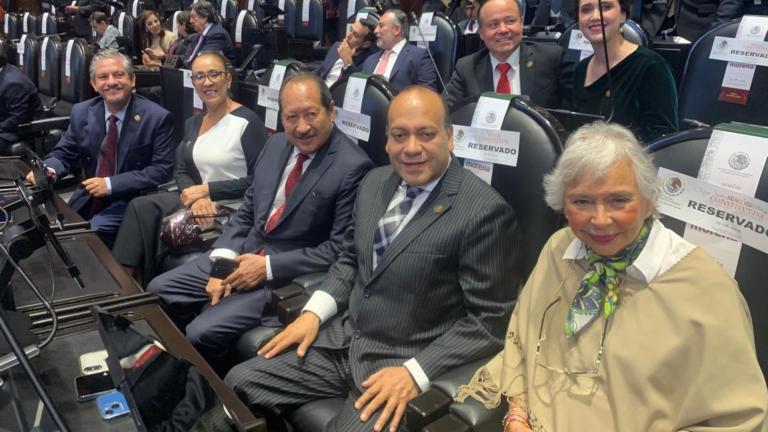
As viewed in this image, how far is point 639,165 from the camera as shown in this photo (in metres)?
1.15

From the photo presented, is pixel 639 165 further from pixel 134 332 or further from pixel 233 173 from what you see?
pixel 233 173

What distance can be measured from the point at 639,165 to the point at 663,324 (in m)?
0.30

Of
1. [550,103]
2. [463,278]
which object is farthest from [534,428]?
[550,103]

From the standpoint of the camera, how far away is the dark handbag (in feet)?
7.92

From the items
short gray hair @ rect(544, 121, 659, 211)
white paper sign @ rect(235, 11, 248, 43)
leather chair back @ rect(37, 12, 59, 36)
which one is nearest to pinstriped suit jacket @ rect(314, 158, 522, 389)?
short gray hair @ rect(544, 121, 659, 211)

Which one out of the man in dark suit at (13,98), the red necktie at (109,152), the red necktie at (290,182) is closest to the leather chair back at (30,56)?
the man in dark suit at (13,98)

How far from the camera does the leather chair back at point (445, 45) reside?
3822mm

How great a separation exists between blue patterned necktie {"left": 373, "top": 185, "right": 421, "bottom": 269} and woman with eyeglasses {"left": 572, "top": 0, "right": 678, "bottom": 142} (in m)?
0.79

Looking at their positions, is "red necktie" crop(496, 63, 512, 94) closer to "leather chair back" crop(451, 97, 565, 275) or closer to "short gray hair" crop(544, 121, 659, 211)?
"leather chair back" crop(451, 97, 565, 275)

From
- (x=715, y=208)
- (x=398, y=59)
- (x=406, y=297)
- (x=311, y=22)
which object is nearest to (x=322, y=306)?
(x=406, y=297)

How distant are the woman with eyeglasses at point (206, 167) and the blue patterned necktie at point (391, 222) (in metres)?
1.09

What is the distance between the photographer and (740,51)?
231cm

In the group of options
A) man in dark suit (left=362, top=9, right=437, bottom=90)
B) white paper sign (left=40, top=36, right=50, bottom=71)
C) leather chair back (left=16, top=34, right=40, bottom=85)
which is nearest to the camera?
man in dark suit (left=362, top=9, right=437, bottom=90)

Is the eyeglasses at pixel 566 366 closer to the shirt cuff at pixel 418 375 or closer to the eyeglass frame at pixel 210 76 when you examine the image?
the shirt cuff at pixel 418 375
